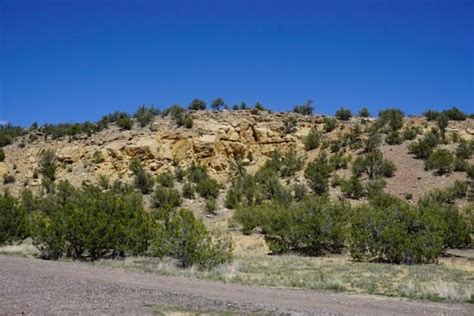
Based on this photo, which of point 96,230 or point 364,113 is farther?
point 364,113

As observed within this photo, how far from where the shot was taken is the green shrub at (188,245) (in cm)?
2033

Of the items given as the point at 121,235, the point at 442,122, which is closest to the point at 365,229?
the point at 121,235

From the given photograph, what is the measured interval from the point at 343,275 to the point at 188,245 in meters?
6.04

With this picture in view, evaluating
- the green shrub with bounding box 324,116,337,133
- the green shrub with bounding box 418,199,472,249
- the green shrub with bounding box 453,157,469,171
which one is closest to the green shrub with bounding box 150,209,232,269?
the green shrub with bounding box 418,199,472,249

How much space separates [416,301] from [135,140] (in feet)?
124

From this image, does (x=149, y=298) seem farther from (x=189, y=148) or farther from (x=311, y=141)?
(x=311, y=141)

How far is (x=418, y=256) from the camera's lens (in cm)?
2369

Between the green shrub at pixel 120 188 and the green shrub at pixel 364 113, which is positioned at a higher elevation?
the green shrub at pixel 364 113

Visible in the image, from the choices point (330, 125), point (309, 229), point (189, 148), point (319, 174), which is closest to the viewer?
point (309, 229)

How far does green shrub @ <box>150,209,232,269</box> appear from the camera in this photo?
2033 cm

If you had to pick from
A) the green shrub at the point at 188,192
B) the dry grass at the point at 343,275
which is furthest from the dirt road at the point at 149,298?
the green shrub at the point at 188,192

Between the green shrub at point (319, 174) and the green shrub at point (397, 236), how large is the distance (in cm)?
1474

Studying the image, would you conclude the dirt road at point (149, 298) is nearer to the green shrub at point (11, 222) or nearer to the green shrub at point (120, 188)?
the green shrub at point (11, 222)

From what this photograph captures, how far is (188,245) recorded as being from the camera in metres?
20.5
